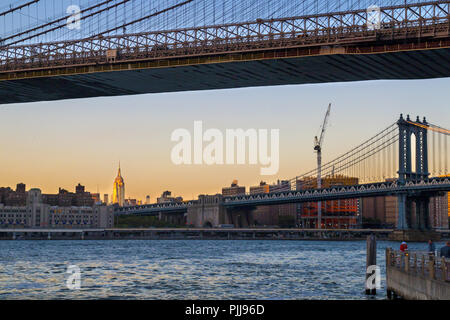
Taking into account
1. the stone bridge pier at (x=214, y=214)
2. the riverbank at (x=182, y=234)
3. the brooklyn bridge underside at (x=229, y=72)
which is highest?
the brooklyn bridge underside at (x=229, y=72)

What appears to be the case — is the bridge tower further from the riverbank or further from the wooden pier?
the wooden pier

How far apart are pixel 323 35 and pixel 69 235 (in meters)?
142

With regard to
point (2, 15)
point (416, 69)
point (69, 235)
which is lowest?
point (69, 235)

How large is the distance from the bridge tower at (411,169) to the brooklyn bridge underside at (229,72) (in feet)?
315

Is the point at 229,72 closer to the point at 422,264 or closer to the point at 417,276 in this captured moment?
the point at 417,276

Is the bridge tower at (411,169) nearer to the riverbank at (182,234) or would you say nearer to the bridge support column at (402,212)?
the bridge support column at (402,212)

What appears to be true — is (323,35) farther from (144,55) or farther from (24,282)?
(24,282)

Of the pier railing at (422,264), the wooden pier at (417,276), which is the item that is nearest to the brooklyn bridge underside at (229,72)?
the pier railing at (422,264)

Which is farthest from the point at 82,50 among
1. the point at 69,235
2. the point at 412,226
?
the point at 69,235

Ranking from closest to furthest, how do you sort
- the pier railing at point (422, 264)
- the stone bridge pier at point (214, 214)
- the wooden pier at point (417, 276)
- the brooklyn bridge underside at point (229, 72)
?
1. the wooden pier at point (417, 276)
2. the pier railing at point (422, 264)
3. the brooklyn bridge underside at point (229, 72)
4. the stone bridge pier at point (214, 214)

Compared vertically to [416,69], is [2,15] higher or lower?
higher

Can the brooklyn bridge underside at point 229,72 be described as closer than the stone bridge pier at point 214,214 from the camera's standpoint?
Yes

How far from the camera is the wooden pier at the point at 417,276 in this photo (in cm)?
2112
